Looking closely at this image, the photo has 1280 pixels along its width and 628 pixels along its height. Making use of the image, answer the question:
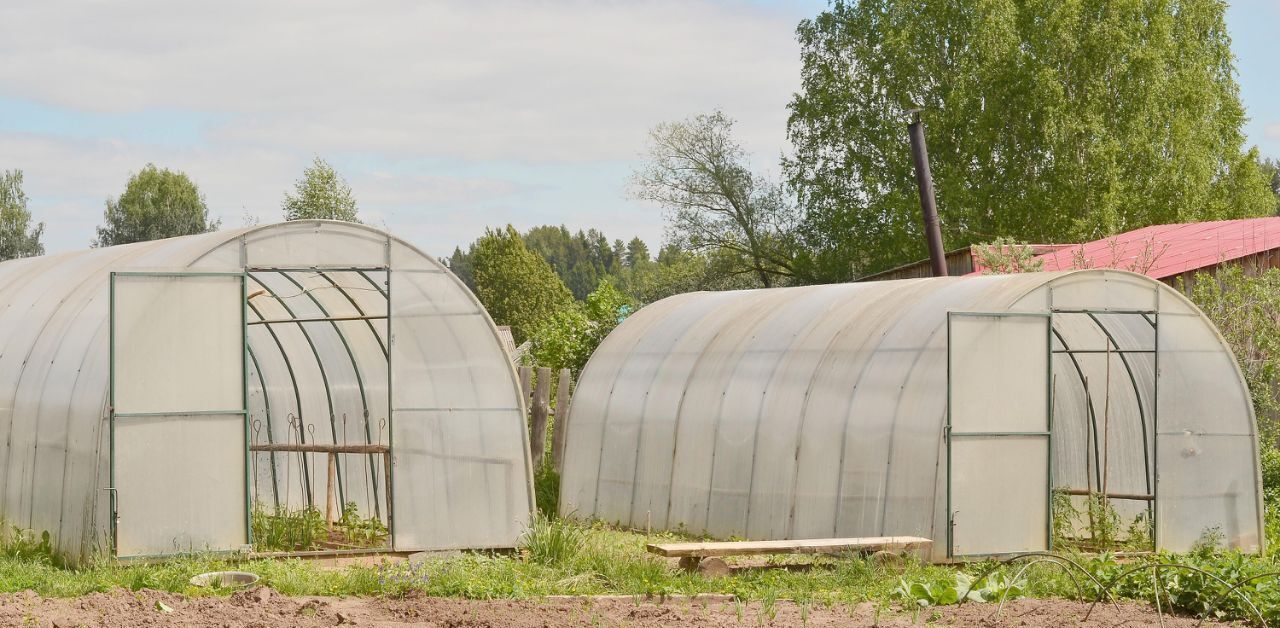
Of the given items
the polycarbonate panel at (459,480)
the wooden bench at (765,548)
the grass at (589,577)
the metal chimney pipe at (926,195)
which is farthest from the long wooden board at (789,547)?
the metal chimney pipe at (926,195)

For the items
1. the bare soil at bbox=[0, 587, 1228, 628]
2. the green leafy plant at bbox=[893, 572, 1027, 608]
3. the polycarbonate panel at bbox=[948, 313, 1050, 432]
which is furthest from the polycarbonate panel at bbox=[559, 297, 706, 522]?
the bare soil at bbox=[0, 587, 1228, 628]

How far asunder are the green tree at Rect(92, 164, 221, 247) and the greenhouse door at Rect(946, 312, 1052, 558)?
182 feet

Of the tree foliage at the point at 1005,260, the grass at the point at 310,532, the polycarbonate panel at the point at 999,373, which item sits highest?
the tree foliage at the point at 1005,260

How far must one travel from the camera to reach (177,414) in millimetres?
12273

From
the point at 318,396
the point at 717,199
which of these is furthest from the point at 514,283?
the point at 318,396

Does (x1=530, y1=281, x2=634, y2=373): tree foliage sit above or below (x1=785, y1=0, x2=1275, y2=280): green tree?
below

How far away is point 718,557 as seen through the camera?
1252 cm

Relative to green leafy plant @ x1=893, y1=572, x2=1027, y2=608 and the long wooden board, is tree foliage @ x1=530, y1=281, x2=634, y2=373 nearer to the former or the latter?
the long wooden board

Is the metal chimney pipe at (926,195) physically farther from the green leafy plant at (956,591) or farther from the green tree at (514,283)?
the green tree at (514,283)

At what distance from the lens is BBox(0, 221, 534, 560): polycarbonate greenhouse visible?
1220cm

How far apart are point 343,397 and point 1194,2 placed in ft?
114

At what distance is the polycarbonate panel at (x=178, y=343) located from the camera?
1216 centimetres

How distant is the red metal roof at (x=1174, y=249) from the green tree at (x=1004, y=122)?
23.1ft

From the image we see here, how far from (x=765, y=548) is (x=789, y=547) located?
224mm
